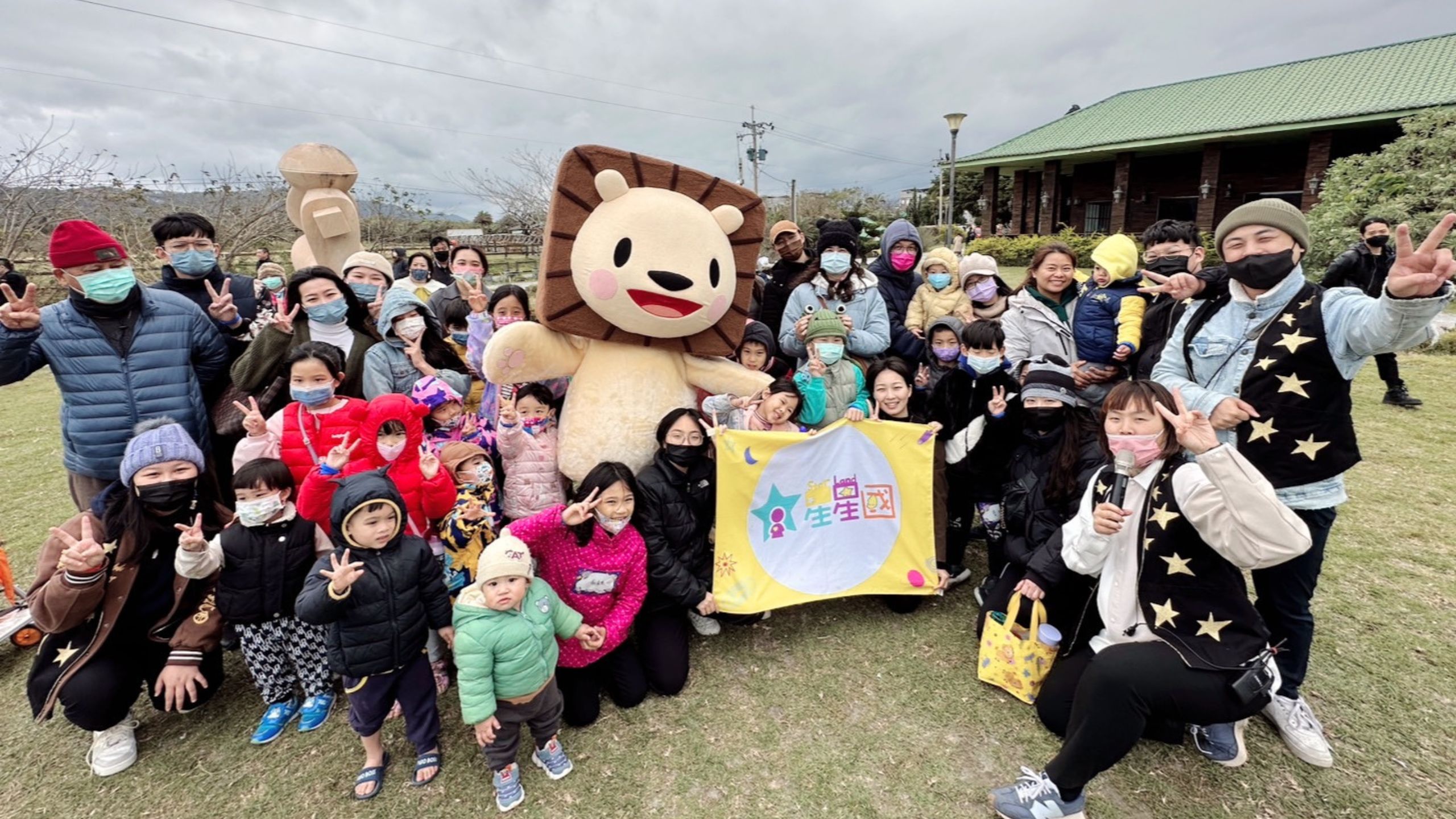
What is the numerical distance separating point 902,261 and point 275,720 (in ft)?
16.6

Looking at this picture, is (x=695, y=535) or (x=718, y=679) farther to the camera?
(x=695, y=535)

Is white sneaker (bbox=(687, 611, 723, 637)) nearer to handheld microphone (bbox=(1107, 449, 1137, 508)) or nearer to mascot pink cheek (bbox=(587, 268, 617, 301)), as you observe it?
mascot pink cheek (bbox=(587, 268, 617, 301))

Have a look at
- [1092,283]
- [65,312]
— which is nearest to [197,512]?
[65,312]

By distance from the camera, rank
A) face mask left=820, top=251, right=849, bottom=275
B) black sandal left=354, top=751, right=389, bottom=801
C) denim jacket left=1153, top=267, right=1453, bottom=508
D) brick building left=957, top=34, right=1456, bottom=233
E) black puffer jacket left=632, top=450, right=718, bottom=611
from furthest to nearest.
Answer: brick building left=957, top=34, right=1456, bottom=233 → face mask left=820, top=251, right=849, bottom=275 → black puffer jacket left=632, top=450, right=718, bottom=611 → black sandal left=354, top=751, right=389, bottom=801 → denim jacket left=1153, top=267, right=1453, bottom=508

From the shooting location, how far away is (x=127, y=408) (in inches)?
131

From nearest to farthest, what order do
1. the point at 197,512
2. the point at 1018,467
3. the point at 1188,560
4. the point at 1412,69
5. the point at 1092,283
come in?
the point at 1188,560 → the point at 197,512 → the point at 1018,467 → the point at 1092,283 → the point at 1412,69

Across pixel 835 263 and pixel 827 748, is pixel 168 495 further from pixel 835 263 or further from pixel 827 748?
pixel 835 263

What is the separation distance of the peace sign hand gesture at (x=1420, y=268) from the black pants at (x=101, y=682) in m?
5.34

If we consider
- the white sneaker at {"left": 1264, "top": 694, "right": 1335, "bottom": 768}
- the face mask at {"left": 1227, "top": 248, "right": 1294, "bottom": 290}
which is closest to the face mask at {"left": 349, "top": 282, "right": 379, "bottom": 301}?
the face mask at {"left": 1227, "top": 248, "right": 1294, "bottom": 290}

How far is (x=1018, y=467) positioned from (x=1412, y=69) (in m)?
23.6

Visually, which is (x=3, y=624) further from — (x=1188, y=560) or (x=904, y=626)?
(x=1188, y=560)

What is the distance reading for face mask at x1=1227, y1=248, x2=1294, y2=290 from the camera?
262cm

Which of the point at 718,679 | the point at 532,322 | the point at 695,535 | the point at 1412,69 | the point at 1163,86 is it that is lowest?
the point at 718,679

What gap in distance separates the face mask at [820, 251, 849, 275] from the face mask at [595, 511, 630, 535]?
2407 millimetres
